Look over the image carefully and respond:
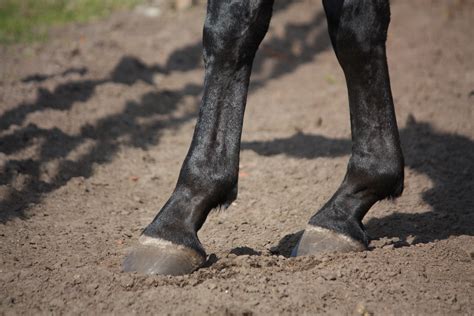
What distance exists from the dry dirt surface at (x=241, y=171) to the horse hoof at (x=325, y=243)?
0.16 ft

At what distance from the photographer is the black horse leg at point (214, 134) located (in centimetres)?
243

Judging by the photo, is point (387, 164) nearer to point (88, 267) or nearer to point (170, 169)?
point (88, 267)

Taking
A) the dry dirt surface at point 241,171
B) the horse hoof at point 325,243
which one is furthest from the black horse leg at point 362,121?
the dry dirt surface at point 241,171

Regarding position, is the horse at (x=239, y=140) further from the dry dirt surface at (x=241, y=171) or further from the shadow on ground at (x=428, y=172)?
the shadow on ground at (x=428, y=172)

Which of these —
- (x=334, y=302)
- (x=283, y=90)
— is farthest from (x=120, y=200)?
(x=283, y=90)

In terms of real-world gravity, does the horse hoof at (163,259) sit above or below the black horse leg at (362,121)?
below

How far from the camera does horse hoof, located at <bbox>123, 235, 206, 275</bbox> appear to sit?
7.84 feet

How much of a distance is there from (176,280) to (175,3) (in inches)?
262

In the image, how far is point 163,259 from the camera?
2.40m

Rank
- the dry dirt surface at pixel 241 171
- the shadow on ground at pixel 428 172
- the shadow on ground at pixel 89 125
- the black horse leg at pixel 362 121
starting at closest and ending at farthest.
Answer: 1. the dry dirt surface at pixel 241 171
2. the black horse leg at pixel 362 121
3. the shadow on ground at pixel 428 172
4. the shadow on ground at pixel 89 125

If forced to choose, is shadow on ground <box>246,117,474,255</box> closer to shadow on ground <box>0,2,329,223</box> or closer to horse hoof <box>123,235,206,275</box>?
horse hoof <box>123,235,206,275</box>

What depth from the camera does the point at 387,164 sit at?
8.51 feet

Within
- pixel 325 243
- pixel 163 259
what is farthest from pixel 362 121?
pixel 163 259

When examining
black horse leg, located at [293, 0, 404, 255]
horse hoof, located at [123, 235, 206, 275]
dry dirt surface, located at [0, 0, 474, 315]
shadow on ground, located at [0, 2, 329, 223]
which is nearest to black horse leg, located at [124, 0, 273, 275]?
horse hoof, located at [123, 235, 206, 275]
